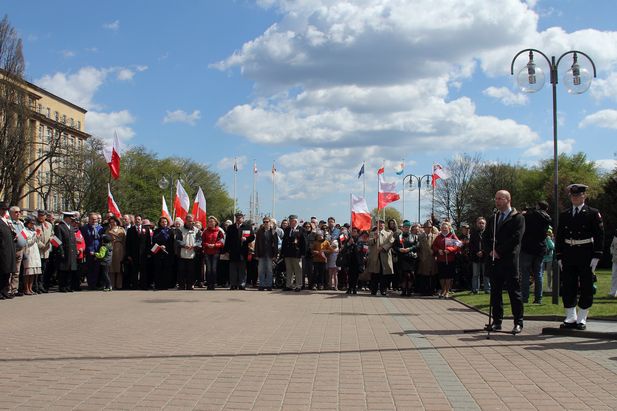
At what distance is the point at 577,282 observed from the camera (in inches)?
383

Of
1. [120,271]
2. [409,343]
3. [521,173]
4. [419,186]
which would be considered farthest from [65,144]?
[521,173]

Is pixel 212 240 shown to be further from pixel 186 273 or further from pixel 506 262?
pixel 506 262

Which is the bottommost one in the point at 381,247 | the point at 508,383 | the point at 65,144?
the point at 508,383

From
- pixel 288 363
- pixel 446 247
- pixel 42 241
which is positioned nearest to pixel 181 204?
pixel 42 241

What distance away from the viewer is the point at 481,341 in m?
A: 8.91

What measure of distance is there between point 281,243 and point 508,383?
45.5 feet

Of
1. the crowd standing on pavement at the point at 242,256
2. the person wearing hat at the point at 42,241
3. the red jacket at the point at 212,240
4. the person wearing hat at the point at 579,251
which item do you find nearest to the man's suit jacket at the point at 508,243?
the person wearing hat at the point at 579,251

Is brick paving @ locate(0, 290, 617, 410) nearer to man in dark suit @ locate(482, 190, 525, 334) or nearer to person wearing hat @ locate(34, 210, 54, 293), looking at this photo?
man in dark suit @ locate(482, 190, 525, 334)

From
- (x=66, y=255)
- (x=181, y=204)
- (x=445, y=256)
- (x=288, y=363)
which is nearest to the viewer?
(x=288, y=363)

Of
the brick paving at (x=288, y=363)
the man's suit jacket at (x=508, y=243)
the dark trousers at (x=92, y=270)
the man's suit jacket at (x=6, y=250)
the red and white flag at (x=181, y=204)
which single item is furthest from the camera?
the red and white flag at (x=181, y=204)

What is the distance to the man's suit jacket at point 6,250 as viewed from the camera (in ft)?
48.1

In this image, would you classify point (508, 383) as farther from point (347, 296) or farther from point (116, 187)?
point (116, 187)

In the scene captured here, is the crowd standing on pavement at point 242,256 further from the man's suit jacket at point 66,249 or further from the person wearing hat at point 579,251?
the person wearing hat at point 579,251

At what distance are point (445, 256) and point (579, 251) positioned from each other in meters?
7.63
